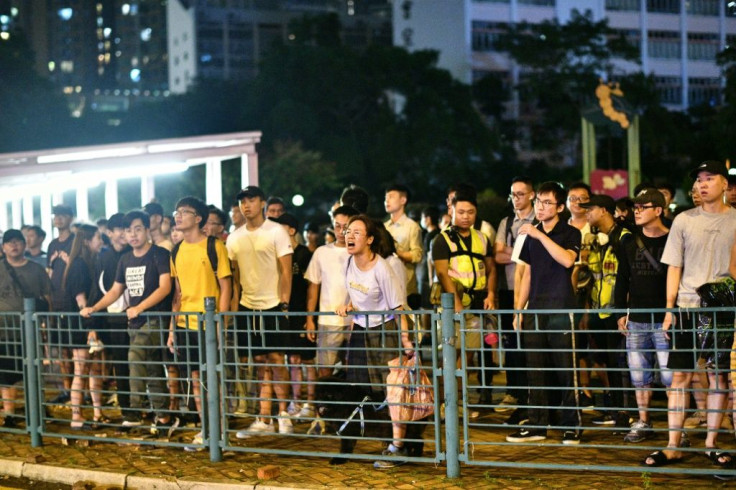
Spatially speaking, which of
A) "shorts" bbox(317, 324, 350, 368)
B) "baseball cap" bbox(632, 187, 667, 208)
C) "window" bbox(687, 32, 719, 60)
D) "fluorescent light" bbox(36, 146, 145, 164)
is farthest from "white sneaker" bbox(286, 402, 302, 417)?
"window" bbox(687, 32, 719, 60)

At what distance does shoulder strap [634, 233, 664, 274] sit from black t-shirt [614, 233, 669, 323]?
0.4 inches

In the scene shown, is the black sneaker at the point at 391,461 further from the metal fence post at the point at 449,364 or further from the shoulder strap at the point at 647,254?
the shoulder strap at the point at 647,254

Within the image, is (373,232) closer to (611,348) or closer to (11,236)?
(611,348)

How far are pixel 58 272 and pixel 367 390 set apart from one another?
460 centimetres

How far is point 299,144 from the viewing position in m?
56.1

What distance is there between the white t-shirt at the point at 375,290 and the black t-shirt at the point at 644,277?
1.80m

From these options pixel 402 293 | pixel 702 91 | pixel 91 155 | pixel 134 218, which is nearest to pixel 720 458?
pixel 402 293

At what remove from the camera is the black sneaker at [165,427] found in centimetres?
850

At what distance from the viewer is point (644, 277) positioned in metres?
7.61

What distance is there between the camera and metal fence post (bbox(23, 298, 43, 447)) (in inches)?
358

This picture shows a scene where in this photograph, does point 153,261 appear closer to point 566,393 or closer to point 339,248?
point 339,248

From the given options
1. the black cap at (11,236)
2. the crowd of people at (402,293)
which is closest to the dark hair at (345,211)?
the crowd of people at (402,293)

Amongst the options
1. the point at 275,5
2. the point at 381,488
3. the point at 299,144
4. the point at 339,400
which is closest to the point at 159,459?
the point at 339,400

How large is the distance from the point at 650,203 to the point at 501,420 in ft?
8.69
